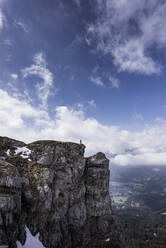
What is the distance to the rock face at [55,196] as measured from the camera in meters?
42.0

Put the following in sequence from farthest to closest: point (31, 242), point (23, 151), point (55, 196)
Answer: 1. point (23, 151)
2. point (55, 196)
3. point (31, 242)

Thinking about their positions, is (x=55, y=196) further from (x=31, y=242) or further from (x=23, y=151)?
(x=23, y=151)

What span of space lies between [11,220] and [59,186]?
62.4 feet

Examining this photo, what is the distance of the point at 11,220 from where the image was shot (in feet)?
128

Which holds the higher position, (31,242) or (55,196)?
(55,196)

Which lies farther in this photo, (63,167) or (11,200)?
(63,167)

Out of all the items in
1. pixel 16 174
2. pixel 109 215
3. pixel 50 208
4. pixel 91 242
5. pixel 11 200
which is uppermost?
pixel 16 174

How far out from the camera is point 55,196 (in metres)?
53.8

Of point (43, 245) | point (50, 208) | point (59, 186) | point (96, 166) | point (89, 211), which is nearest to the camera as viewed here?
point (43, 245)

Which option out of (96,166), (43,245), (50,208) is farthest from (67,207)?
(96,166)

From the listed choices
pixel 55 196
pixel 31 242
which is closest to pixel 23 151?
pixel 55 196

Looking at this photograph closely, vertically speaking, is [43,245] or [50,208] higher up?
[50,208]

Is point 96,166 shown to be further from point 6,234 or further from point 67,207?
point 6,234

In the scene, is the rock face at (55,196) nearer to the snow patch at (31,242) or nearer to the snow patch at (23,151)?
the snow patch at (23,151)
